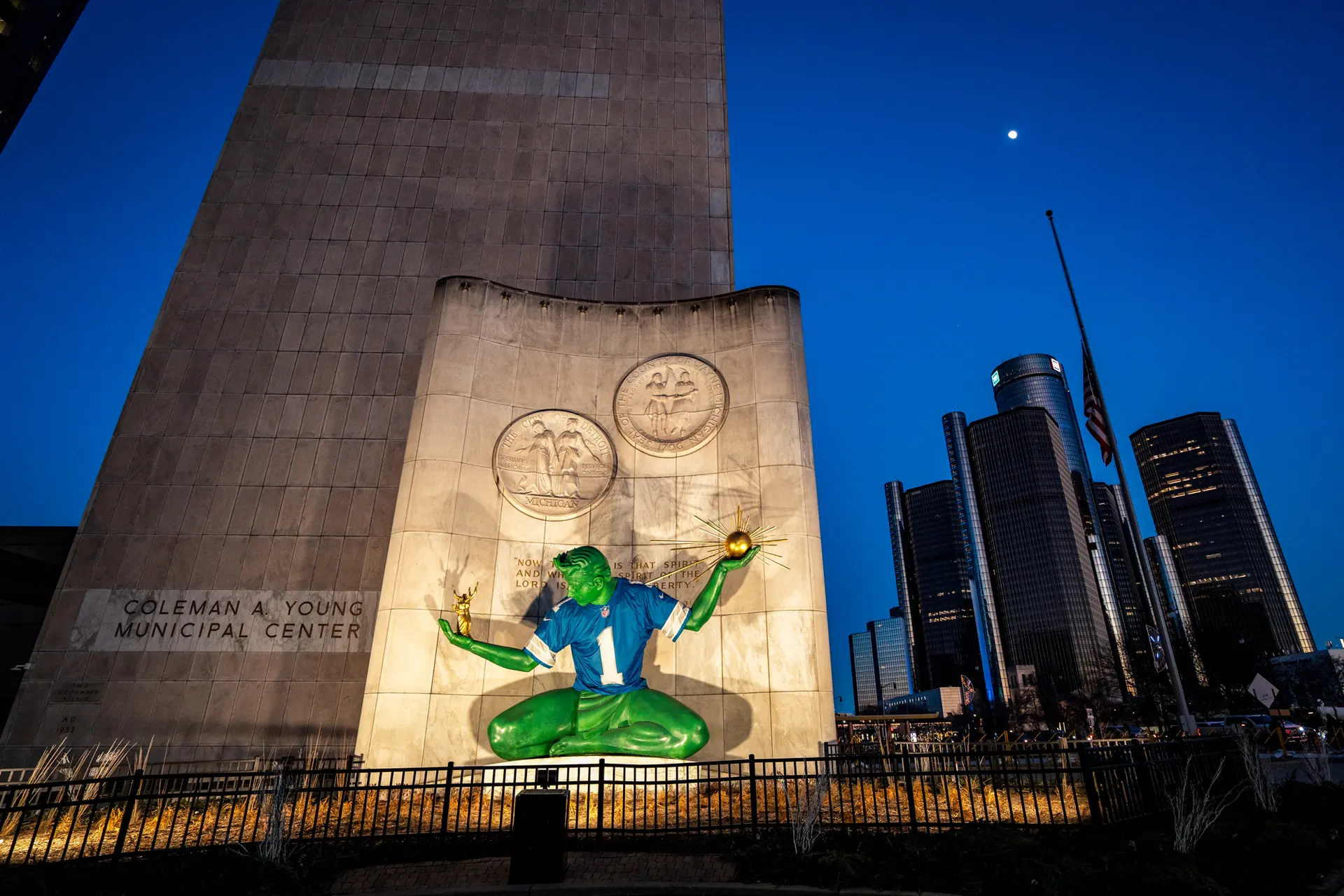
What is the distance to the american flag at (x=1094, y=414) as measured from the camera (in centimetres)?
1895

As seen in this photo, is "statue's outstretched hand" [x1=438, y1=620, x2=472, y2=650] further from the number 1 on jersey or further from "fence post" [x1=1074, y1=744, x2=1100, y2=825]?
"fence post" [x1=1074, y1=744, x2=1100, y2=825]

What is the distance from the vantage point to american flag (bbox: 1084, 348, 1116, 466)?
18953 mm

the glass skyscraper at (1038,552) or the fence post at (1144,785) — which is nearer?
the fence post at (1144,785)

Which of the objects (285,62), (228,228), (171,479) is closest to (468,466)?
(171,479)

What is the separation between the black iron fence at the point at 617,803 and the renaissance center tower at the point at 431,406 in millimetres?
1882

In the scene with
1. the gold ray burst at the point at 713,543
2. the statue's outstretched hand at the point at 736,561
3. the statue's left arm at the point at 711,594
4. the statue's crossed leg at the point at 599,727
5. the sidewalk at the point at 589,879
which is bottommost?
the sidewalk at the point at 589,879

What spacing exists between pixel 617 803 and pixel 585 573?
3410 mm

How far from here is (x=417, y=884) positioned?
6.68 meters

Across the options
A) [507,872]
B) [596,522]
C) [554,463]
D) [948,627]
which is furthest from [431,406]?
[948,627]

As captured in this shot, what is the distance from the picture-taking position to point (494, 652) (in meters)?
10.5

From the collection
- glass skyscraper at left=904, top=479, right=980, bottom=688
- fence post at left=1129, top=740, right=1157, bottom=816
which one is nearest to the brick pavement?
fence post at left=1129, top=740, right=1157, bottom=816

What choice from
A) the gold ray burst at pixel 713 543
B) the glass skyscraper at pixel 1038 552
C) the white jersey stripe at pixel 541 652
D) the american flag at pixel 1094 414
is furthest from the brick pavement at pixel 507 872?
the glass skyscraper at pixel 1038 552

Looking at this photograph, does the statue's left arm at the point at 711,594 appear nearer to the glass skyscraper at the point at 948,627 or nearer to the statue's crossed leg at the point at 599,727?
the statue's crossed leg at the point at 599,727

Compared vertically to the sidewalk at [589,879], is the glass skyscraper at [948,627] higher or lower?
higher
